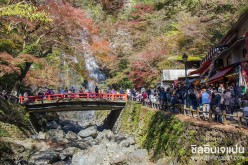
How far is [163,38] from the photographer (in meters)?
36.5

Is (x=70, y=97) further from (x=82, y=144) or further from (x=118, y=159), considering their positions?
(x=118, y=159)

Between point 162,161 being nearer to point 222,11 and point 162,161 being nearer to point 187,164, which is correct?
point 187,164

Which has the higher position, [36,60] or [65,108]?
[36,60]

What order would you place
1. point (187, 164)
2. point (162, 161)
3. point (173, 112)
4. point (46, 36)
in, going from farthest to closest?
point (46, 36) → point (173, 112) → point (162, 161) → point (187, 164)

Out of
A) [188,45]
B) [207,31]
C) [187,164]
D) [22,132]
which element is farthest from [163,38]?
[187,164]

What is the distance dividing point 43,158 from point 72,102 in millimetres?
11569

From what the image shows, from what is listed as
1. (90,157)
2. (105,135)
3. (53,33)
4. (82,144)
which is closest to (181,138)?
(90,157)

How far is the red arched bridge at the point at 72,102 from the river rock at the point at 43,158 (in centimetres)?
936

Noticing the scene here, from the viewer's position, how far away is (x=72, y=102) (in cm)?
3102

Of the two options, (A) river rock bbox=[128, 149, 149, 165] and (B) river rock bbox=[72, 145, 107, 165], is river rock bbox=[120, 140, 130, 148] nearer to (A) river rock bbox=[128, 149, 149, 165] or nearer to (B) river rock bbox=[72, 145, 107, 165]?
(B) river rock bbox=[72, 145, 107, 165]

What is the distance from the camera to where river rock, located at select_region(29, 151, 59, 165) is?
63.8 ft

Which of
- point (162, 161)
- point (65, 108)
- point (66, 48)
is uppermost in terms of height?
point (66, 48)

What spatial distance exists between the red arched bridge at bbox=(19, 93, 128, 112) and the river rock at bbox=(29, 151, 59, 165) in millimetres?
9360

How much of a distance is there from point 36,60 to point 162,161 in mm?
12845
